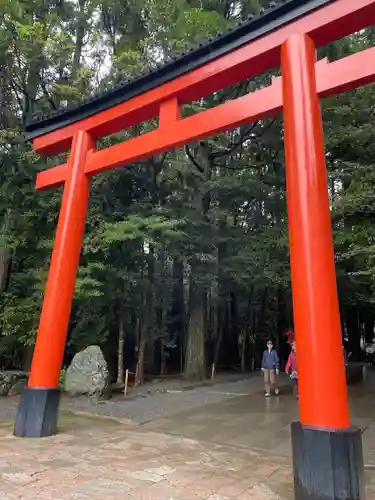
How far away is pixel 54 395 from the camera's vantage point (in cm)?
618

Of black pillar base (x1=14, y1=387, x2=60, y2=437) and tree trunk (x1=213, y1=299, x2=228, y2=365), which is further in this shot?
tree trunk (x1=213, y1=299, x2=228, y2=365)

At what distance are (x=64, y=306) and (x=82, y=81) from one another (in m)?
7.83

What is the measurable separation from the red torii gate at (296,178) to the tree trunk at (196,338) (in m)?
8.02

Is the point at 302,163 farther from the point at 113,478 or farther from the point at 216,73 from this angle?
the point at 113,478

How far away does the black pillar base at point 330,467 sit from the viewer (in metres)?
3.54

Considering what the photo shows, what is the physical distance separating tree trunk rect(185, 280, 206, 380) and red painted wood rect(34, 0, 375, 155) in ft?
26.1

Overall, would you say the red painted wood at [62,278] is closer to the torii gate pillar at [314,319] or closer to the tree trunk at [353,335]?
the torii gate pillar at [314,319]

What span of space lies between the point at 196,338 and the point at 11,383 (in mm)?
6080

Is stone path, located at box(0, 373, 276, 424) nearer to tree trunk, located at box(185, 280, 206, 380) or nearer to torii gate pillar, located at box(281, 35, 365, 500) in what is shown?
tree trunk, located at box(185, 280, 206, 380)

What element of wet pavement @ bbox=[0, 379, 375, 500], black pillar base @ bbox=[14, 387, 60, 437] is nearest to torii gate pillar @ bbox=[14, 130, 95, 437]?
black pillar base @ bbox=[14, 387, 60, 437]

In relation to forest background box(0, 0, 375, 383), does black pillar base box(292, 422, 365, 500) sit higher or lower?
lower

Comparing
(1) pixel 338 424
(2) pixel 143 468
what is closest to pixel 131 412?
(2) pixel 143 468

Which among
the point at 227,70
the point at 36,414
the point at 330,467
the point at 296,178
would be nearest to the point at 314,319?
the point at 330,467

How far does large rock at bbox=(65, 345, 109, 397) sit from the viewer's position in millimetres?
10141
